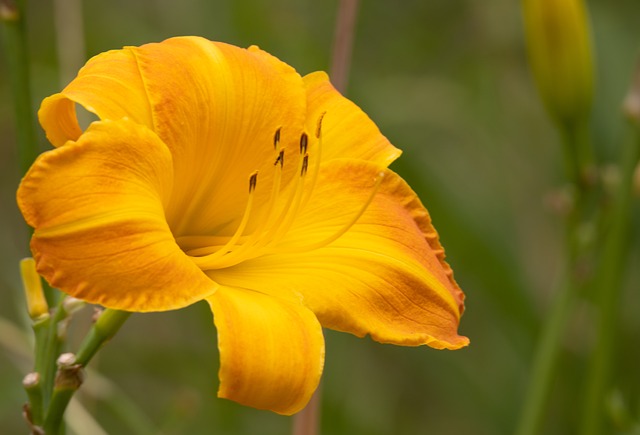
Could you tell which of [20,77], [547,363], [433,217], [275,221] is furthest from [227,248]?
[433,217]

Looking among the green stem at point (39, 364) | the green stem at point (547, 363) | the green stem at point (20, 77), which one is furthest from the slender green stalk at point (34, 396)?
the green stem at point (547, 363)

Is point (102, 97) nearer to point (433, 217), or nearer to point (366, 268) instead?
point (366, 268)

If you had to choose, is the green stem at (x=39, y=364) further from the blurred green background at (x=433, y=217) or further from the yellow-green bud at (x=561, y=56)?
the yellow-green bud at (x=561, y=56)

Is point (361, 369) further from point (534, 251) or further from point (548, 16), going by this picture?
point (548, 16)

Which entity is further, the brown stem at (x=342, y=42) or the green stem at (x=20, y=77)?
the brown stem at (x=342, y=42)

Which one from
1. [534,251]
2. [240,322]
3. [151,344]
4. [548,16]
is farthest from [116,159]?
[534,251]
